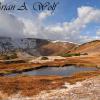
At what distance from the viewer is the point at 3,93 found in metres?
43.1

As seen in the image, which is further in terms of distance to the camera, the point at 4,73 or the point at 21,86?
the point at 4,73

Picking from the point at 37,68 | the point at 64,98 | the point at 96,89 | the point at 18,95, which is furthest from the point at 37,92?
the point at 37,68

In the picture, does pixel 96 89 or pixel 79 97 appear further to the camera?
pixel 96 89

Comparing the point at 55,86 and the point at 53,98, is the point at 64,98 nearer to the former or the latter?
the point at 53,98

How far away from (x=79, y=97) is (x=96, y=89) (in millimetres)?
5745

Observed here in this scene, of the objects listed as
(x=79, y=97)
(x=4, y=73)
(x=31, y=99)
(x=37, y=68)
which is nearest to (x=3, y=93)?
(x=31, y=99)

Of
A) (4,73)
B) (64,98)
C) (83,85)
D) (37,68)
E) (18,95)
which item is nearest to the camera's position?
(64,98)

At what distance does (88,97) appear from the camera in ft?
125

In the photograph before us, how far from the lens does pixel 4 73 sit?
274ft

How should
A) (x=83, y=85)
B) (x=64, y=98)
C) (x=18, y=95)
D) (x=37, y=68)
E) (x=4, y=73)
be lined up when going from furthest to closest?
(x=37, y=68)
(x=4, y=73)
(x=83, y=85)
(x=18, y=95)
(x=64, y=98)

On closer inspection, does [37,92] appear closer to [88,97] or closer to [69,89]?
[69,89]

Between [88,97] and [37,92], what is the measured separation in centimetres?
841

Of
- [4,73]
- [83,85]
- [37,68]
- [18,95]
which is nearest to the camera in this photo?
[18,95]

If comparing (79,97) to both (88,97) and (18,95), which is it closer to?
(88,97)
